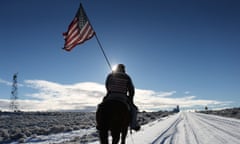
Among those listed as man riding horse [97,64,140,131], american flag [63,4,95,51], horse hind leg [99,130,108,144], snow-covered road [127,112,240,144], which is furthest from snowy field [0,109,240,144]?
horse hind leg [99,130,108,144]

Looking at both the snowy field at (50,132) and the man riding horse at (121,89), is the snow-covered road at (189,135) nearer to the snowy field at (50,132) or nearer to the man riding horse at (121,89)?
the snowy field at (50,132)

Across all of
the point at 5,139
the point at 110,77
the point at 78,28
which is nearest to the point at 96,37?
the point at 78,28

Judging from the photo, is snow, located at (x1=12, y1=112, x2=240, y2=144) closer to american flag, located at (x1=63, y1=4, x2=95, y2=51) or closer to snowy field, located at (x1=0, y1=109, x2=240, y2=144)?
snowy field, located at (x1=0, y1=109, x2=240, y2=144)

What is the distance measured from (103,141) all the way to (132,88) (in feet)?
4.53

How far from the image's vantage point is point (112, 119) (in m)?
→ 5.66

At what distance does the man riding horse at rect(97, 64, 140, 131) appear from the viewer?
5984mm

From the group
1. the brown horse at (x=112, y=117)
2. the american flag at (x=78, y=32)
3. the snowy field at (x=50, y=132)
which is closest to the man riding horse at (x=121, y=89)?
the brown horse at (x=112, y=117)

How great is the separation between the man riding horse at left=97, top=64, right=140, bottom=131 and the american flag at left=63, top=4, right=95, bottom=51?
3.06m

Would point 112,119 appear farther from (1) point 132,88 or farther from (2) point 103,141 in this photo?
(1) point 132,88

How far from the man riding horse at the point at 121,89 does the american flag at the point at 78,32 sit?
3.06m

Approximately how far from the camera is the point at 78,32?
353 inches

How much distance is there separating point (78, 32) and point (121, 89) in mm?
3637

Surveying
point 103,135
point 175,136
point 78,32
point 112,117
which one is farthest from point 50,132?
point 112,117

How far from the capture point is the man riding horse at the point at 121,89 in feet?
19.6
